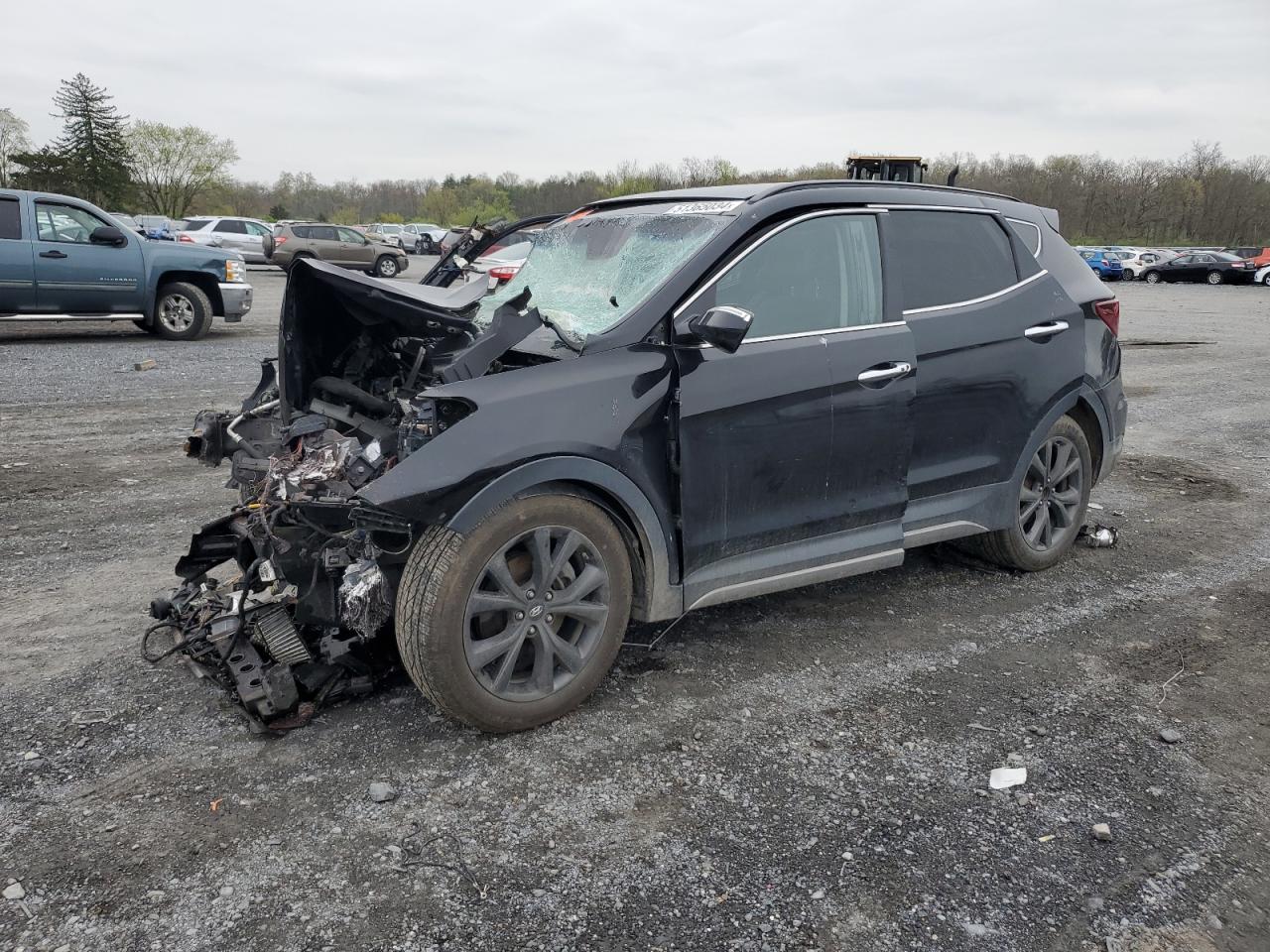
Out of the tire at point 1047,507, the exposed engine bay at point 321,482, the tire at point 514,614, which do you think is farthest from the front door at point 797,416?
the tire at point 1047,507

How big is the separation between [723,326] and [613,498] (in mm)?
735

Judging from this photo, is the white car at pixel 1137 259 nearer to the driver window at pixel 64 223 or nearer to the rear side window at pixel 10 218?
the driver window at pixel 64 223

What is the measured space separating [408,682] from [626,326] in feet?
5.32

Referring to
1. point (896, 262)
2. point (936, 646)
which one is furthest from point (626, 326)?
point (936, 646)

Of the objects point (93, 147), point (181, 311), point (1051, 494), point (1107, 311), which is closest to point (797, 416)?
point (1051, 494)

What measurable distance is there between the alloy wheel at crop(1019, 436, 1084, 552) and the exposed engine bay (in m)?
2.80

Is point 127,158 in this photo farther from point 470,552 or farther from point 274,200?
point 470,552

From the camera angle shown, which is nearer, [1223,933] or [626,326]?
[1223,933]

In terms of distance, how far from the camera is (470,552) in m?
3.02

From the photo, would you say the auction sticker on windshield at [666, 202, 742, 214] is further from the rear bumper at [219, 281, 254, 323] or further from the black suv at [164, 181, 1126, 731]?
the rear bumper at [219, 281, 254, 323]

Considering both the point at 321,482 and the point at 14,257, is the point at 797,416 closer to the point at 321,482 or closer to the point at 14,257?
the point at 321,482

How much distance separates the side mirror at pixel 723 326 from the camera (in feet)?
10.6

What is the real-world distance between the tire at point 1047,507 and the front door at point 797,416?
98cm

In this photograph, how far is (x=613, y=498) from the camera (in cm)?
335
